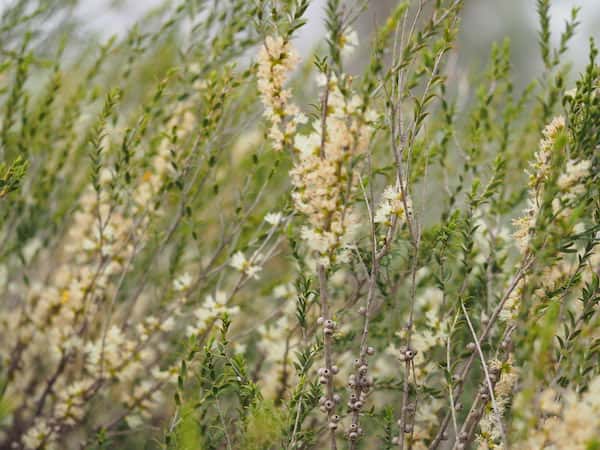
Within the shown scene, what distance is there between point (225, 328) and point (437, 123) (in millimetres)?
975

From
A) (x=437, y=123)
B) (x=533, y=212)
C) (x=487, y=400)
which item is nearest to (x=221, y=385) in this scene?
(x=487, y=400)

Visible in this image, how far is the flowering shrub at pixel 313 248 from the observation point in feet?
2.57

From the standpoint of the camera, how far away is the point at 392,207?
85cm

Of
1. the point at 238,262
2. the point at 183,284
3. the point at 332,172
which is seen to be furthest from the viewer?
the point at 183,284

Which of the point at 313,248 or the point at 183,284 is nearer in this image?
the point at 313,248

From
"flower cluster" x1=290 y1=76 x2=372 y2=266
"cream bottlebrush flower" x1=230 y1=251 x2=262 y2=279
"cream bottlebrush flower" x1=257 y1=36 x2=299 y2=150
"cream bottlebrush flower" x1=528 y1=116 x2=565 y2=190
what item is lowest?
"flower cluster" x1=290 y1=76 x2=372 y2=266

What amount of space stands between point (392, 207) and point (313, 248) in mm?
138

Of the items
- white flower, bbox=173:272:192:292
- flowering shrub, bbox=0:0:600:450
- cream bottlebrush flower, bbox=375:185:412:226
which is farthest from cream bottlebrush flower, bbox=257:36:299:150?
white flower, bbox=173:272:192:292

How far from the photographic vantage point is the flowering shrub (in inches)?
30.8

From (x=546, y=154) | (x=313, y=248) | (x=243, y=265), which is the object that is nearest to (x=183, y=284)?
(x=243, y=265)

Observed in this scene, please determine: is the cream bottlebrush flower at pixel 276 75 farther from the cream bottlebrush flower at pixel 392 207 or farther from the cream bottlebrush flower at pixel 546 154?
the cream bottlebrush flower at pixel 546 154

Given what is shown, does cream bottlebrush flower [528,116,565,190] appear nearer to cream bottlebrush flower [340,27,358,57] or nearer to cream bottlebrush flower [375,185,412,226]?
cream bottlebrush flower [375,185,412,226]

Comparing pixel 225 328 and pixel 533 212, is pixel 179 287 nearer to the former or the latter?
pixel 225 328

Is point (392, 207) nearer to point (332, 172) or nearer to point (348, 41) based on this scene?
point (332, 172)
